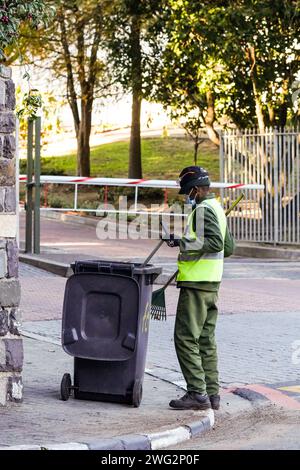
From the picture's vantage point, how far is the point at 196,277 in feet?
27.0

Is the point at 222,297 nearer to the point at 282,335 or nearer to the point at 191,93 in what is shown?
the point at 282,335

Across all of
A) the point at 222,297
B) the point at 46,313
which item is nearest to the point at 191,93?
the point at 222,297

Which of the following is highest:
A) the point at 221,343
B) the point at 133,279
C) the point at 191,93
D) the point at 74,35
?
the point at 74,35

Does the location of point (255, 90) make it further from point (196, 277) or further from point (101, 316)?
point (101, 316)

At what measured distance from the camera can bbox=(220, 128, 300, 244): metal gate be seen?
22.6m

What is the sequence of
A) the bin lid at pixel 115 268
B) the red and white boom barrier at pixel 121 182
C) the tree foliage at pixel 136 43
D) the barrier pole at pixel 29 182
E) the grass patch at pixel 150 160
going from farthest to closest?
the grass patch at pixel 150 160 → the tree foliage at pixel 136 43 → the red and white boom barrier at pixel 121 182 → the barrier pole at pixel 29 182 → the bin lid at pixel 115 268

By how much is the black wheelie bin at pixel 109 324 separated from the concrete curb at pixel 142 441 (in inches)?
30.3

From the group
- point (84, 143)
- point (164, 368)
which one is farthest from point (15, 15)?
point (84, 143)

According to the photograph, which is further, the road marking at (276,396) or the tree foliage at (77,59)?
the tree foliage at (77,59)

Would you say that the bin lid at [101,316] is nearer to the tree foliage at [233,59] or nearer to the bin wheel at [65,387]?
the bin wheel at [65,387]

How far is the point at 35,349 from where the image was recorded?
10.8 metres

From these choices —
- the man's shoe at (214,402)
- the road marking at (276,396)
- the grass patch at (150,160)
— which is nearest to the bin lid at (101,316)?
the man's shoe at (214,402)

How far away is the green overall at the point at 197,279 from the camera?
8188mm

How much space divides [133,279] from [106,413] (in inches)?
39.6
